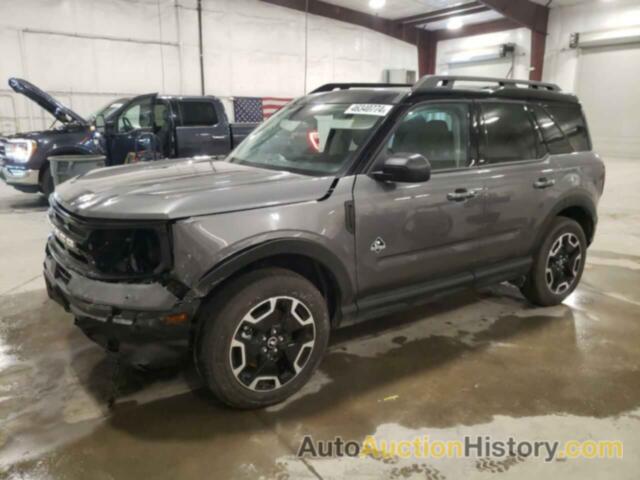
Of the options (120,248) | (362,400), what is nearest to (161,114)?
(120,248)

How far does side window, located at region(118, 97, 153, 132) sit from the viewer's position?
828cm

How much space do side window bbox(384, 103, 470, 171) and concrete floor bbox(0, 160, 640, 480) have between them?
1.23 meters

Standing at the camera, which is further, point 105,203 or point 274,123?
point 274,123

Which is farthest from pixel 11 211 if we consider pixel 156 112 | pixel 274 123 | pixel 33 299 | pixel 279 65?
pixel 279 65

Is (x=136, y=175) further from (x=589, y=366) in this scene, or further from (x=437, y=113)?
(x=589, y=366)

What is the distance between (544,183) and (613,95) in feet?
45.6

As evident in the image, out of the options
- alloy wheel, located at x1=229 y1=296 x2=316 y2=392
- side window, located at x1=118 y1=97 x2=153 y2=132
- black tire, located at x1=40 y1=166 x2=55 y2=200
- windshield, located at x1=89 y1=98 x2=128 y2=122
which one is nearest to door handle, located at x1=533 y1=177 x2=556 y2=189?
alloy wheel, located at x1=229 y1=296 x2=316 y2=392

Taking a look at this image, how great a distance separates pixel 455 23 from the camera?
663 inches

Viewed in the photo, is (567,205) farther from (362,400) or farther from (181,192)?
(181,192)

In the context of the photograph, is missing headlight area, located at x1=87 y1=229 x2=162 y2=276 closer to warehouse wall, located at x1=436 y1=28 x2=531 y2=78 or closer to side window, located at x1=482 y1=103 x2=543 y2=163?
side window, located at x1=482 y1=103 x2=543 y2=163

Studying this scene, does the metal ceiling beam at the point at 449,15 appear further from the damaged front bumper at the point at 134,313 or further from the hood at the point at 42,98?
the damaged front bumper at the point at 134,313

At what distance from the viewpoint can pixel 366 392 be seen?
8.90 ft

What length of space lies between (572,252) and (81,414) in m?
3.60

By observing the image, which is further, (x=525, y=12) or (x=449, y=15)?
(x=449, y=15)
